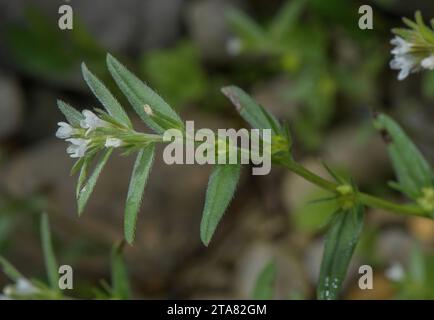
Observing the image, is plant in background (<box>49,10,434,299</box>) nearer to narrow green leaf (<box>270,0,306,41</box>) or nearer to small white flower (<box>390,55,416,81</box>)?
small white flower (<box>390,55,416,81</box>)

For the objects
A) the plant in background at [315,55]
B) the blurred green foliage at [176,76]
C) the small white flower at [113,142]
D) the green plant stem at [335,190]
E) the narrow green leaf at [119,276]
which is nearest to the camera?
the small white flower at [113,142]

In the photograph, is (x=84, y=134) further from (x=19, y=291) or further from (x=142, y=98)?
(x=19, y=291)

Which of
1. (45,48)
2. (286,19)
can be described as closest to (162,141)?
(286,19)

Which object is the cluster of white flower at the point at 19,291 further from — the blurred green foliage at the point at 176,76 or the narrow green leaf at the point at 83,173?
the blurred green foliage at the point at 176,76

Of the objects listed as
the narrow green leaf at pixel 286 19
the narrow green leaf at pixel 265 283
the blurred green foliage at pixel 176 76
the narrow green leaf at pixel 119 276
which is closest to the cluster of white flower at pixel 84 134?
the narrow green leaf at pixel 119 276
